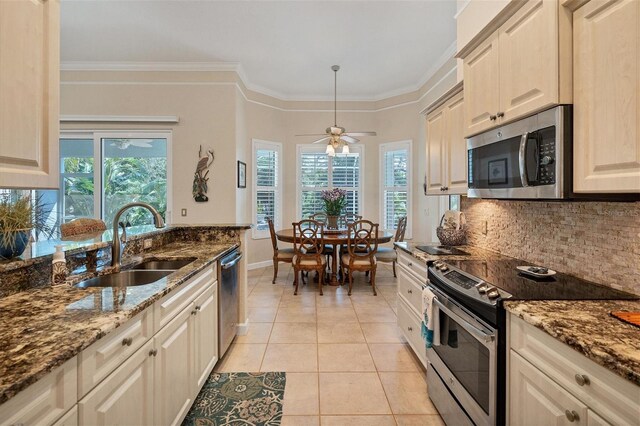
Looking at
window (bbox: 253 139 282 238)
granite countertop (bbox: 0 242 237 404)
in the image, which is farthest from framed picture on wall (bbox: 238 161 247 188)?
granite countertop (bbox: 0 242 237 404)

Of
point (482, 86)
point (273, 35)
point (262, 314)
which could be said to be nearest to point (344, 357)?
point (262, 314)

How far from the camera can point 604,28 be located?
116 centimetres

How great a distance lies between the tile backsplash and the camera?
1.34 metres

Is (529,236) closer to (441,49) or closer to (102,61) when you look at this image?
(441,49)

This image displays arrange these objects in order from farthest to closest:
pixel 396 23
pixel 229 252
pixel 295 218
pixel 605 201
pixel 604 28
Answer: pixel 295 218 < pixel 396 23 < pixel 229 252 < pixel 605 201 < pixel 604 28

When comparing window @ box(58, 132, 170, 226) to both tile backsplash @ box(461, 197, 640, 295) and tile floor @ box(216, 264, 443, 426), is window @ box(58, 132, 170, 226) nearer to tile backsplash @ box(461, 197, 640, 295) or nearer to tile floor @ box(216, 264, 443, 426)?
tile floor @ box(216, 264, 443, 426)

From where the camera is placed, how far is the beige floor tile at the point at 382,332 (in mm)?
2898

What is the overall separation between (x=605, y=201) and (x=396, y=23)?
305 cm

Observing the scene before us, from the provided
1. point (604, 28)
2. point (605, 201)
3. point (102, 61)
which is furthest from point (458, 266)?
point (102, 61)

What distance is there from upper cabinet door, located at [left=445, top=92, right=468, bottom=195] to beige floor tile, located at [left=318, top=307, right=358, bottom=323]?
1755 mm

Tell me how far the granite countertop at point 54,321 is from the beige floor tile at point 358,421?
47.5 inches

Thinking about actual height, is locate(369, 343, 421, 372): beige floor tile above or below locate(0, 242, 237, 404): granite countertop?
below

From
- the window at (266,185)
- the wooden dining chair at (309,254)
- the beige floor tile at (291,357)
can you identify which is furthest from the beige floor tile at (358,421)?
the window at (266,185)

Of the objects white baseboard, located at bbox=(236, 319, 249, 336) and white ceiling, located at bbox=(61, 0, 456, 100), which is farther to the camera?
white ceiling, located at bbox=(61, 0, 456, 100)
